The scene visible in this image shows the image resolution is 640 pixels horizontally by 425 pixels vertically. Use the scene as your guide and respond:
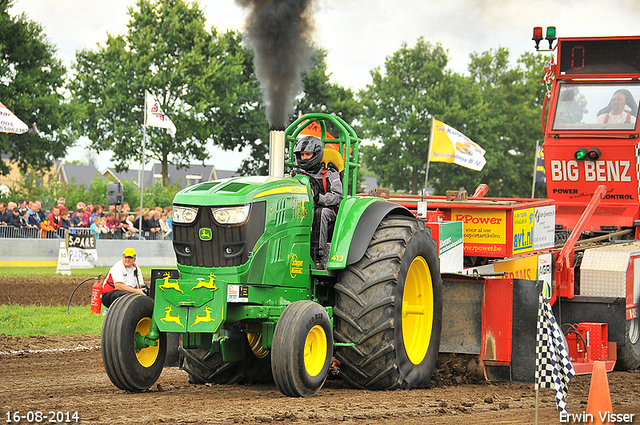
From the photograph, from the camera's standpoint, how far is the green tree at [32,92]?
32.3 meters

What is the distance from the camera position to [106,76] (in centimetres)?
3975

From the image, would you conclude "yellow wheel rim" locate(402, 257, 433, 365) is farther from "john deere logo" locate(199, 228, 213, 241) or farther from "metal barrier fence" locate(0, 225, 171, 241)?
"metal barrier fence" locate(0, 225, 171, 241)

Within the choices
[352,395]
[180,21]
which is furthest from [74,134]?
[352,395]

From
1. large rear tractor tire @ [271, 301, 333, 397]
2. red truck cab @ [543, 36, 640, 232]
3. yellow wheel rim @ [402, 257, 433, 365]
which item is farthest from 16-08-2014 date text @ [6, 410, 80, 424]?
red truck cab @ [543, 36, 640, 232]

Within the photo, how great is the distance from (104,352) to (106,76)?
35.7 metres

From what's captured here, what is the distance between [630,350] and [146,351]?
5232 millimetres

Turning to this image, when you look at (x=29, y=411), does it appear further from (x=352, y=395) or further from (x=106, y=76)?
(x=106, y=76)

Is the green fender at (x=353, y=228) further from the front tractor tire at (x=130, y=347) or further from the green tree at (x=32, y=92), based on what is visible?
the green tree at (x=32, y=92)

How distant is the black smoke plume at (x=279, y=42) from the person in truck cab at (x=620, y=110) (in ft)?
13.6

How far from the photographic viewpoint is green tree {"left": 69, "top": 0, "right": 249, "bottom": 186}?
38.8m

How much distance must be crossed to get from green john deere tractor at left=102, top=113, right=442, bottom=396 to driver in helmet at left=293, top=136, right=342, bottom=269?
107mm

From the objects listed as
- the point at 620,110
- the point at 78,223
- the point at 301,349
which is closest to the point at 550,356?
the point at 301,349

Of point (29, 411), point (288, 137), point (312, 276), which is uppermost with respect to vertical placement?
point (288, 137)

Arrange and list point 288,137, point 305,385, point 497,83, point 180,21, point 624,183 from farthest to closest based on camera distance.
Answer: point 497,83 → point 180,21 → point 624,183 → point 288,137 → point 305,385
